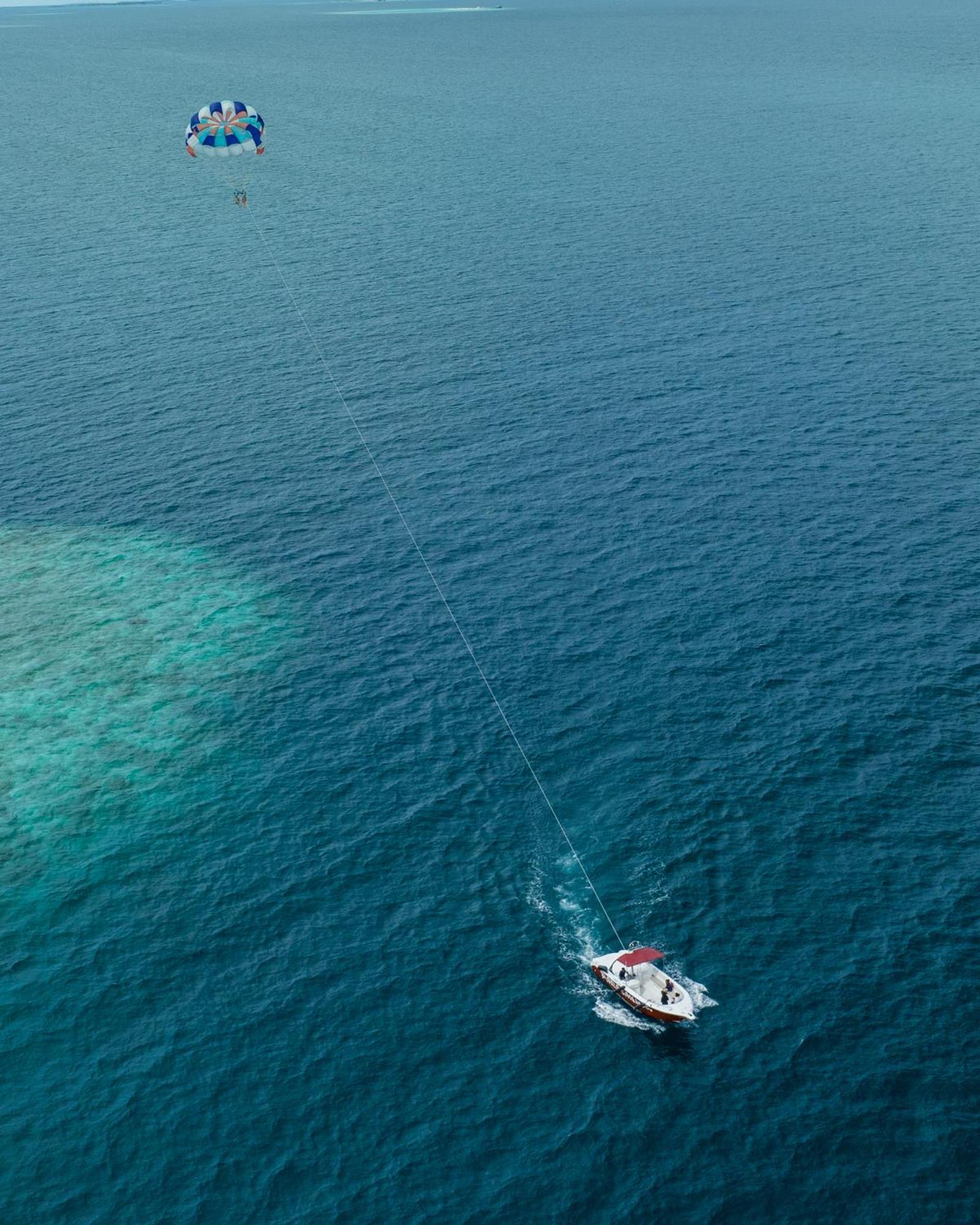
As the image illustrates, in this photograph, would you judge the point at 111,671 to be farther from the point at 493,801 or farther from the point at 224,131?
the point at 224,131

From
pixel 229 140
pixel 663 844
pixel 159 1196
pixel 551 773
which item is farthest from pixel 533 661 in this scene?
pixel 229 140

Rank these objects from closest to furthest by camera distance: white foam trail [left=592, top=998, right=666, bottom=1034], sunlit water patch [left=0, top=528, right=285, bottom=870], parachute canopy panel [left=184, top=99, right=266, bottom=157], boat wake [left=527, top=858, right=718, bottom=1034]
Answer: white foam trail [left=592, top=998, right=666, bottom=1034]
boat wake [left=527, top=858, right=718, bottom=1034]
sunlit water patch [left=0, top=528, right=285, bottom=870]
parachute canopy panel [left=184, top=99, right=266, bottom=157]

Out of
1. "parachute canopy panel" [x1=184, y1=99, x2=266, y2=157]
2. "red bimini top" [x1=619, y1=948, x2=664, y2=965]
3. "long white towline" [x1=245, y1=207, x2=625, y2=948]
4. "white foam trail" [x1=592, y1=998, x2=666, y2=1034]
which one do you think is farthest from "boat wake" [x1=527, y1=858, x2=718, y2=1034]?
"parachute canopy panel" [x1=184, y1=99, x2=266, y2=157]

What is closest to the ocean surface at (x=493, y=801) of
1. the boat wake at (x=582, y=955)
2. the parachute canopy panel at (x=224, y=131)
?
the boat wake at (x=582, y=955)

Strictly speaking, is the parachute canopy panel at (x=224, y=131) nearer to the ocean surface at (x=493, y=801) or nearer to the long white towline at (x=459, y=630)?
the long white towline at (x=459, y=630)

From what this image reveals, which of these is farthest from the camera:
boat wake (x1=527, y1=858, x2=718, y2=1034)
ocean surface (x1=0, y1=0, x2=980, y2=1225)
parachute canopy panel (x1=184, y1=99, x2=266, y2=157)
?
parachute canopy panel (x1=184, y1=99, x2=266, y2=157)

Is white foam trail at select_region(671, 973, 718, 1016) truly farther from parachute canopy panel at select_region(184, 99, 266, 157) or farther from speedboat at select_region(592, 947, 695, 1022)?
parachute canopy panel at select_region(184, 99, 266, 157)

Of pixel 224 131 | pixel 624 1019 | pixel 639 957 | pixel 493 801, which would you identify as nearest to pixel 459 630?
pixel 493 801

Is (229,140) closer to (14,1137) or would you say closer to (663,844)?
(663,844)
